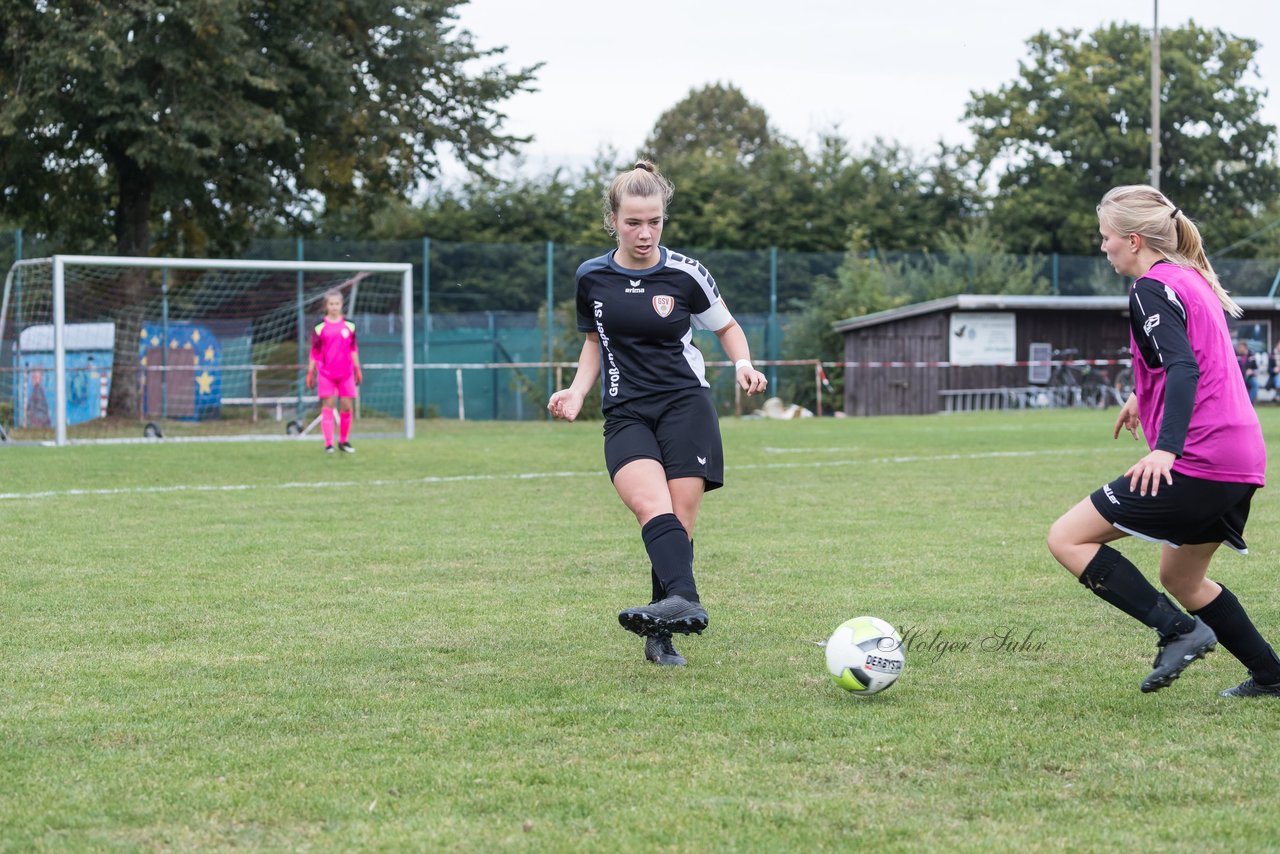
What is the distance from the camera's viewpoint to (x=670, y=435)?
5.37m

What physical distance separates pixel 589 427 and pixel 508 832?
71.8 feet

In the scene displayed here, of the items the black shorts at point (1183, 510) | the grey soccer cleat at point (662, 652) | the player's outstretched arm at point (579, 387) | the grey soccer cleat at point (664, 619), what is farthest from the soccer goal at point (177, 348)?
the black shorts at point (1183, 510)

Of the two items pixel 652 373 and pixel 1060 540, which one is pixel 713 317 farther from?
pixel 1060 540

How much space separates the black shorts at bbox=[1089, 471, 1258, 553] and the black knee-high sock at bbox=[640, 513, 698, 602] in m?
1.35

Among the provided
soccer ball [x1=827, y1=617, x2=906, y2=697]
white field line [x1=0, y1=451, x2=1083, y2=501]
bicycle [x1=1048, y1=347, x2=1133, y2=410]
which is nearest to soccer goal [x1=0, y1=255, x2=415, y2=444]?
white field line [x1=0, y1=451, x2=1083, y2=501]

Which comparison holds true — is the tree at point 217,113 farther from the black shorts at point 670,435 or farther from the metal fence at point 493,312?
A: the black shorts at point 670,435

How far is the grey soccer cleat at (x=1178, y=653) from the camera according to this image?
456 cm

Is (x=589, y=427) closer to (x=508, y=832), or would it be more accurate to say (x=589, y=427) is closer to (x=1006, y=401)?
(x=1006, y=401)

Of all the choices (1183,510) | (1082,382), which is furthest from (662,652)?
(1082,382)

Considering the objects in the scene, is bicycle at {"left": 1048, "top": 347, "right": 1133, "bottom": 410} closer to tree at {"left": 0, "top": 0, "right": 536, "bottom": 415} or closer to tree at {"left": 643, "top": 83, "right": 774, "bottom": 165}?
tree at {"left": 0, "top": 0, "right": 536, "bottom": 415}

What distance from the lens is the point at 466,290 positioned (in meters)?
31.1

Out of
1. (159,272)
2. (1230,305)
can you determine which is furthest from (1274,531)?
(159,272)

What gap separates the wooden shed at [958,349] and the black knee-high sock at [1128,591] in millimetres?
28559

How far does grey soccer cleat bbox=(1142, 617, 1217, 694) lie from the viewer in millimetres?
4559
